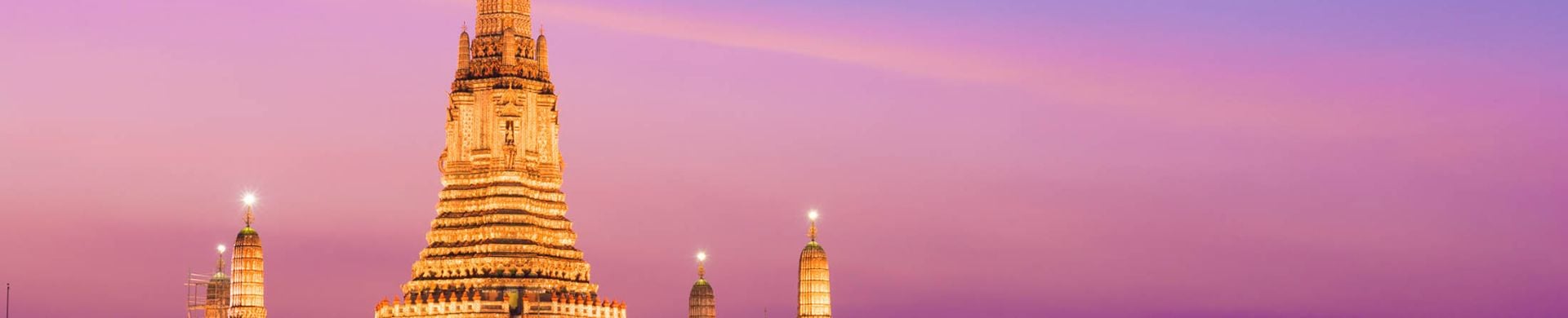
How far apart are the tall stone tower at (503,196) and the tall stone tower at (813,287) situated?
11.7 m

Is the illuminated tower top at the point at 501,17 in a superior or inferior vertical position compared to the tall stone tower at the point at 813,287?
superior

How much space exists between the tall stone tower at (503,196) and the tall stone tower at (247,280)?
23.4 feet

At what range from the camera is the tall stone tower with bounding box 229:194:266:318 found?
618ft

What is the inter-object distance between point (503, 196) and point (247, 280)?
14428mm

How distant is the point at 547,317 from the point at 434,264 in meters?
7.51

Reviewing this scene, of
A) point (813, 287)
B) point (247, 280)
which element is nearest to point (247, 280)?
point (247, 280)

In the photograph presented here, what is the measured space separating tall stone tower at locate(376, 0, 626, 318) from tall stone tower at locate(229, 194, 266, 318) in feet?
23.4

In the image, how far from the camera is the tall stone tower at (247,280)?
188m

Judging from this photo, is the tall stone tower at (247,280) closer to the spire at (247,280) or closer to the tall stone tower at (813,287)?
the spire at (247,280)

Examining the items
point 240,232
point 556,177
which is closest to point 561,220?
point 556,177

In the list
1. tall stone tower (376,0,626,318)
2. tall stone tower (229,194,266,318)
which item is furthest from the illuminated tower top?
tall stone tower (229,194,266,318)

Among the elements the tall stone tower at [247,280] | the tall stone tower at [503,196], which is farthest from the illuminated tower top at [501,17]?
the tall stone tower at [247,280]

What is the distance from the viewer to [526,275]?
193625 millimetres

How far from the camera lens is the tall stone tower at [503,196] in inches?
7618
